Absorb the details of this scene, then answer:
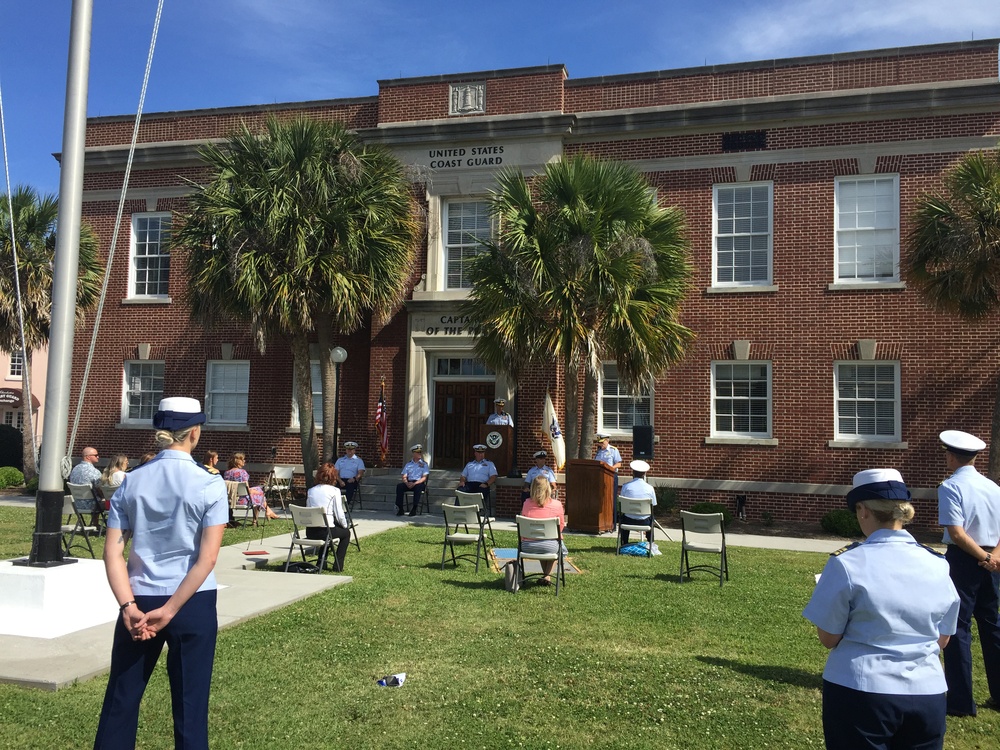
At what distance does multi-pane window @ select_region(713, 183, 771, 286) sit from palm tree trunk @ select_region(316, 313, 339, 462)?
28.9 ft

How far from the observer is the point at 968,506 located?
18.7ft

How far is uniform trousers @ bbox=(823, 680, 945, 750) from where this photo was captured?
10.2ft

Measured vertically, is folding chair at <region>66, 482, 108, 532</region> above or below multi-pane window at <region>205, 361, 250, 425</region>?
below

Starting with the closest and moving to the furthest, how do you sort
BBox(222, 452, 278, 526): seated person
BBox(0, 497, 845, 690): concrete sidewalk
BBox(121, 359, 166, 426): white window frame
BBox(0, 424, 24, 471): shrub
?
1. BBox(0, 497, 845, 690): concrete sidewalk
2. BBox(222, 452, 278, 526): seated person
3. BBox(121, 359, 166, 426): white window frame
4. BBox(0, 424, 24, 471): shrub

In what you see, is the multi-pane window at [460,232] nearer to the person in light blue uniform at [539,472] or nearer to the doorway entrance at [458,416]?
the doorway entrance at [458,416]

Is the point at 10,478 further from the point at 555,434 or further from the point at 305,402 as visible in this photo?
the point at 555,434

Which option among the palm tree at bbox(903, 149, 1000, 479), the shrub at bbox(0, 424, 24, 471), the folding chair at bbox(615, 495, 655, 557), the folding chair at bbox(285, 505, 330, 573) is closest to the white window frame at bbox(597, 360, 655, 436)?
the palm tree at bbox(903, 149, 1000, 479)

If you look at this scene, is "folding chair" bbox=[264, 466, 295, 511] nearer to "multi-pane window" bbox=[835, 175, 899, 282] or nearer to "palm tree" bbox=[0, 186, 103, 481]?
"palm tree" bbox=[0, 186, 103, 481]

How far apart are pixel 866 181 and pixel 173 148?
17.0 m

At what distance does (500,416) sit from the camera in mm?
18766

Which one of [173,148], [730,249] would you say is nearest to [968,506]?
[730,249]

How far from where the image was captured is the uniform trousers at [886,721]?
312 cm

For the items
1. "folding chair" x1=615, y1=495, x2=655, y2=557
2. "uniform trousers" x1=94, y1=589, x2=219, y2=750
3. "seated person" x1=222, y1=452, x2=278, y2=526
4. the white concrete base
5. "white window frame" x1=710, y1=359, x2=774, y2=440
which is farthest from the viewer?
"white window frame" x1=710, y1=359, x2=774, y2=440

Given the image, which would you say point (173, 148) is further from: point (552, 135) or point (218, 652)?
point (218, 652)
